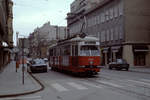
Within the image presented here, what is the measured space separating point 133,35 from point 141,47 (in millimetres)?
2404

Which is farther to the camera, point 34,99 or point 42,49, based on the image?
point 42,49

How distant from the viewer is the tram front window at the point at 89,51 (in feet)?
66.5

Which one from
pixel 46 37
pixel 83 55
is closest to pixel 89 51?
pixel 83 55

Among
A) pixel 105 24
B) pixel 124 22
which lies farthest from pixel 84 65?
pixel 105 24

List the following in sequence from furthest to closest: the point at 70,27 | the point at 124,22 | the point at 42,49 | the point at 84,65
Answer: the point at 42,49 < the point at 70,27 < the point at 124,22 < the point at 84,65

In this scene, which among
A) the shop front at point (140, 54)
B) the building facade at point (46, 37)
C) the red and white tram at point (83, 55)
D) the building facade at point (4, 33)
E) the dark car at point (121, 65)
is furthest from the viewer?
the building facade at point (46, 37)

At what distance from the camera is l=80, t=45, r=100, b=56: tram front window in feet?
66.5

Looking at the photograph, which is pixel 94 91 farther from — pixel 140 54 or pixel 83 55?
pixel 140 54

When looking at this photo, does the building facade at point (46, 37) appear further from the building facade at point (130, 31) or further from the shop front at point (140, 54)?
the shop front at point (140, 54)

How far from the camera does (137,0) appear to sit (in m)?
41.8

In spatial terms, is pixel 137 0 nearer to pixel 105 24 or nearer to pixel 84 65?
pixel 105 24

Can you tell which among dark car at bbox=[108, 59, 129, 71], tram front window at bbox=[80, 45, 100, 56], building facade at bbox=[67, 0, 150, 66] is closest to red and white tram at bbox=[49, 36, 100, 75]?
tram front window at bbox=[80, 45, 100, 56]

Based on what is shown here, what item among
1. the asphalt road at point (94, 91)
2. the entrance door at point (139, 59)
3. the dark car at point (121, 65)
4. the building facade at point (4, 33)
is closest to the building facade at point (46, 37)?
the building facade at point (4, 33)

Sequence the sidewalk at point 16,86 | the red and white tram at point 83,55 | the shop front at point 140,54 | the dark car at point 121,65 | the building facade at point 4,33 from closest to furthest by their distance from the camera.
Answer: the sidewalk at point 16,86
the red and white tram at point 83,55
the building facade at point 4,33
the dark car at point 121,65
the shop front at point 140,54
